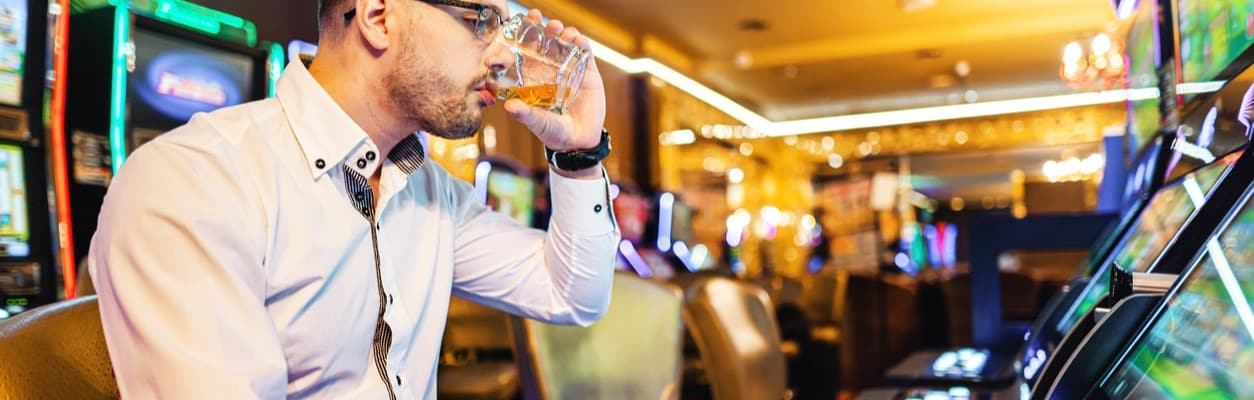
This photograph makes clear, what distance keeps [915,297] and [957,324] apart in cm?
148

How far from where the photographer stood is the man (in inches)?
36.3

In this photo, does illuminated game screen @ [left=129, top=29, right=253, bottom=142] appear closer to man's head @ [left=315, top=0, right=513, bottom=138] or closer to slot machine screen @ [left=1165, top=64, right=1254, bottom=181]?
man's head @ [left=315, top=0, right=513, bottom=138]

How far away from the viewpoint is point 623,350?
1.91m

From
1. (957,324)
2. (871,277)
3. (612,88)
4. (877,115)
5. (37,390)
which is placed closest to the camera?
(37,390)

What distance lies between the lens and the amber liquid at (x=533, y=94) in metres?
1.24

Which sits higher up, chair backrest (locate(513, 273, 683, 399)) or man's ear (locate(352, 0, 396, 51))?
man's ear (locate(352, 0, 396, 51))

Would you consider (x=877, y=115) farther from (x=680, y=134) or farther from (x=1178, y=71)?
(x=1178, y=71)

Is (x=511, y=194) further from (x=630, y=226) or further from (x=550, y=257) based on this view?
(x=550, y=257)

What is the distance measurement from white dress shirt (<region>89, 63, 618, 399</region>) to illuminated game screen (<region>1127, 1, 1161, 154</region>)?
6.58 feet

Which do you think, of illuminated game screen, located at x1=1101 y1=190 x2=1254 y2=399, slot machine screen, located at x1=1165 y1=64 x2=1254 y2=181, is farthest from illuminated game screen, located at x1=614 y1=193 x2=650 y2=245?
illuminated game screen, located at x1=1101 y1=190 x2=1254 y2=399

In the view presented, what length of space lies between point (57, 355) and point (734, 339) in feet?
5.05

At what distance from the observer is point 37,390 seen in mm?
852

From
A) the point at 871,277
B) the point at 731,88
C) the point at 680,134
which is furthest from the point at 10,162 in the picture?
the point at 731,88

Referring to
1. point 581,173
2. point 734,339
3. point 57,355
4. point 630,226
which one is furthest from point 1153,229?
point 630,226
